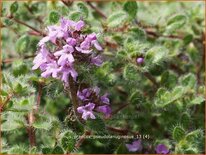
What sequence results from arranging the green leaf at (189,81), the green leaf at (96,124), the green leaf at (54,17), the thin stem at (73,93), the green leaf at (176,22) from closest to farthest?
the thin stem at (73,93) → the green leaf at (96,124) → the green leaf at (54,17) → the green leaf at (189,81) → the green leaf at (176,22)

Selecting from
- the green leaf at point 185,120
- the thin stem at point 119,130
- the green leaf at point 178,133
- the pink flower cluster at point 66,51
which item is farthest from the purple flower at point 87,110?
the green leaf at point 185,120

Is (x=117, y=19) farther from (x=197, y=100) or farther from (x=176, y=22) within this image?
(x=197, y=100)

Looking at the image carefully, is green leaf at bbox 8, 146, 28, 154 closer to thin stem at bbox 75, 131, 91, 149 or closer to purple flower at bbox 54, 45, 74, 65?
thin stem at bbox 75, 131, 91, 149

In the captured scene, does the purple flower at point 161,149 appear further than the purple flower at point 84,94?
Yes

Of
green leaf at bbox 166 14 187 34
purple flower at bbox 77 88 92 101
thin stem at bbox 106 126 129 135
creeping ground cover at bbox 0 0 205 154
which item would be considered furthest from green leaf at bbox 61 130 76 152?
green leaf at bbox 166 14 187 34

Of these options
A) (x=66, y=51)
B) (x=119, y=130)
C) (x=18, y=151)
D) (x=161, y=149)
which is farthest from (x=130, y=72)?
(x=18, y=151)

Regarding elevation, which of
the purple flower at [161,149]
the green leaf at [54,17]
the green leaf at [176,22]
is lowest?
the purple flower at [161,149]

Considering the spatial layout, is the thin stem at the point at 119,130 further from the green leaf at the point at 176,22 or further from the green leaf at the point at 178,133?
the green leaf at the point at 176,22
